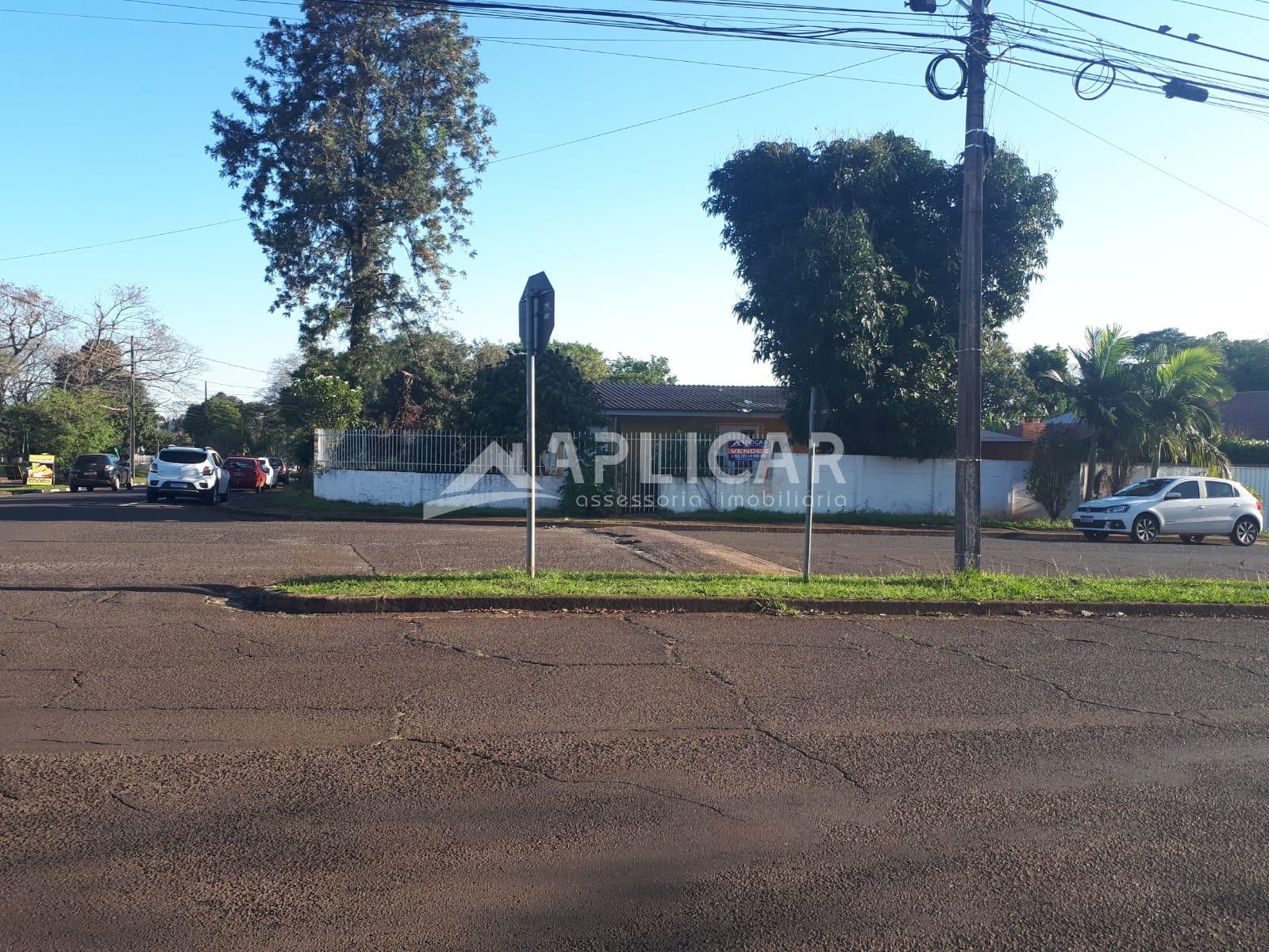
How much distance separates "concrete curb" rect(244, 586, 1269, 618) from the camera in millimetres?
10211

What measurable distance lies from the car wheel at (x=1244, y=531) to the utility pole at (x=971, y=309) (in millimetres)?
13547

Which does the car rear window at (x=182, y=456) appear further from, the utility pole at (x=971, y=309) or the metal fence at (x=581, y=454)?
the utility pole at (x=971, y=309)

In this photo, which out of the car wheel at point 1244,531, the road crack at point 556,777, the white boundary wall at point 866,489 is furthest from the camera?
the white boundary wall at point 866,489

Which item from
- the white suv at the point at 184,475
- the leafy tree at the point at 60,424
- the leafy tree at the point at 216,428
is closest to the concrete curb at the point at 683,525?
the white suv at the point at 184,475

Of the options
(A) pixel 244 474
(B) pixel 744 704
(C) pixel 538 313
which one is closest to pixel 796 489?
(C) pixel 538 313

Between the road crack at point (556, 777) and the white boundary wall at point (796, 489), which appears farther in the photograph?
the white boundary wall at point (796, 489)

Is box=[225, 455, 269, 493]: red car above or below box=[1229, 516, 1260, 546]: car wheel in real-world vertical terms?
above

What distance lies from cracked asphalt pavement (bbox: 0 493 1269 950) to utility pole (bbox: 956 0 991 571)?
3546mm

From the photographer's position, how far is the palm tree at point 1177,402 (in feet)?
86.9

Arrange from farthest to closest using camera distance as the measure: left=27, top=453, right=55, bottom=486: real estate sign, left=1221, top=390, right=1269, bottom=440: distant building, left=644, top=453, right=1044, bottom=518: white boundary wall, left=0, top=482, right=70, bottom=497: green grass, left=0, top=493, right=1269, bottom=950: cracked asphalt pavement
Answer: left=1221, top=390, right=1269, bottom=440: distant building → left=27, top=453, right=55, bottom=486: real estate sign → left=0, top=482, right=70, bottom=497: green grass → left=644, top=453, right=1044, bottom=518: white boundary wall → left=0, top=493, right=1269, bottom=950: cracked asphalt pavement

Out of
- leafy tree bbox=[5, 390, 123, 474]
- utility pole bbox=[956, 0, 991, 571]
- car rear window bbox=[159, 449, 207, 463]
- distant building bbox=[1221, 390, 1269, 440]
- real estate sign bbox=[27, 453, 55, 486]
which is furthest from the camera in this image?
leafy tree bbox=[5, 390, 123, 474]

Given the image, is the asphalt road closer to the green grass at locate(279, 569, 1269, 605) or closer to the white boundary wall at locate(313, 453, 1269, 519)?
the green grass at locate(279, 569, 1269, 605)

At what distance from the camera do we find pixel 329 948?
3486mm

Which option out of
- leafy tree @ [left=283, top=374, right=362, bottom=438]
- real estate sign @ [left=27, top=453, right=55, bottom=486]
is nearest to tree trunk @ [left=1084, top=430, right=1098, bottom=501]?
leafy tree @ [left=283, top=374, right=362, bottom=438]
